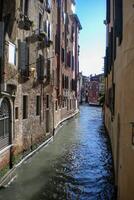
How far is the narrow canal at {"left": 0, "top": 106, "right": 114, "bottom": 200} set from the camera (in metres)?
11.6

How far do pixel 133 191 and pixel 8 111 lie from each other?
8192mm

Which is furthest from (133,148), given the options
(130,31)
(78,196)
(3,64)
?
(3,64)

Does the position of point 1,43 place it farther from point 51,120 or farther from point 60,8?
point 60,8

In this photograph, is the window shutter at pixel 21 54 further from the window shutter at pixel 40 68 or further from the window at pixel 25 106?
the window shutter at pixel 40 68

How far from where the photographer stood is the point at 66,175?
14109 millimetres

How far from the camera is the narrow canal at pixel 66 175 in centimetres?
1159

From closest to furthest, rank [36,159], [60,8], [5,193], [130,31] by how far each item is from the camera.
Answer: [130,31] → [5,193] → [36,159] → [60,8]

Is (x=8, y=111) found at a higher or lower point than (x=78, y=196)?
higher

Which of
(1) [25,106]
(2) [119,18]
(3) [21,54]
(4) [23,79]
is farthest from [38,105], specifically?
(2) [119,18]

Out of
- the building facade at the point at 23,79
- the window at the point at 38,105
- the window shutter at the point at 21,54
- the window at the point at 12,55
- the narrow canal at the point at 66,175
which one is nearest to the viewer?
the narrow canal at the point at 66,175

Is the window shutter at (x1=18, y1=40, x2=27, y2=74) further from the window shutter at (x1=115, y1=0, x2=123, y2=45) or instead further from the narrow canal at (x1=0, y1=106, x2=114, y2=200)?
the window shutter at (x1=115, y1=0, x2=123, y2=45)

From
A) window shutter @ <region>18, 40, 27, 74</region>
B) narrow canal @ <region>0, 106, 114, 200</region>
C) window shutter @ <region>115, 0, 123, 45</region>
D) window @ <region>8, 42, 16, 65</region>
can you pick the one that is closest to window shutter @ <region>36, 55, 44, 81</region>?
narrow canal @ <region>0, 106, 114, 200</region>

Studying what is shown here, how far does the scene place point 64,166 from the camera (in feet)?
51.4

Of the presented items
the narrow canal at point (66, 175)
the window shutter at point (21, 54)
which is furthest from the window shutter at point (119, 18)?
the window shutter at point (21, 54)
